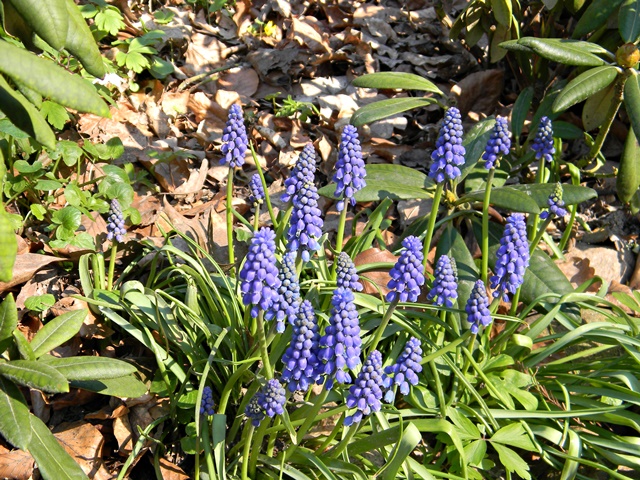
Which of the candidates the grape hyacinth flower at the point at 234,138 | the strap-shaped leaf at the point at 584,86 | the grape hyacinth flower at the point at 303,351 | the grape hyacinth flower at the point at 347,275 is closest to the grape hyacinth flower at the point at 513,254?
the grape hyacinth flower at the point at 347,275

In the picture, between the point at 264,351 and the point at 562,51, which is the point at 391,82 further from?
the point at 264,351

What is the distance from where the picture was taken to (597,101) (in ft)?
15.8

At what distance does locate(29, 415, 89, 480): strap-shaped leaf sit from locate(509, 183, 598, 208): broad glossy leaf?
2859mm

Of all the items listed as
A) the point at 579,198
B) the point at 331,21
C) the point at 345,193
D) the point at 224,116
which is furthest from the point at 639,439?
the point at 331,21

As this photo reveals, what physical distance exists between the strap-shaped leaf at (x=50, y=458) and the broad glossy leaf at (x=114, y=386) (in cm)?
31

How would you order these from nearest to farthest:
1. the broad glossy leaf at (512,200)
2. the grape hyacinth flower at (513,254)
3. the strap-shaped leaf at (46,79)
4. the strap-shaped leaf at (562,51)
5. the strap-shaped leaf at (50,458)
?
the strap-shaped leaf at (46,79)
the strap-shaped leaf at (50,458)
the grape hyacinth flower at (513,254)
the broad glossy leaf at (512,200)
the strap-shaped leaf at (562,51)

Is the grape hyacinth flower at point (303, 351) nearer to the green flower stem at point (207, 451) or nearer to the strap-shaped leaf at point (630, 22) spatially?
the green flower stem at point (207, 451)

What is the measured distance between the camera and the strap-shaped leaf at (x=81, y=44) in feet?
8.04

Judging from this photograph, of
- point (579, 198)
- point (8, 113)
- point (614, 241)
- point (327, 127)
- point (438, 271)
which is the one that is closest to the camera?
point (8, 113)

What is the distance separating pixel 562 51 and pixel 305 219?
237cm

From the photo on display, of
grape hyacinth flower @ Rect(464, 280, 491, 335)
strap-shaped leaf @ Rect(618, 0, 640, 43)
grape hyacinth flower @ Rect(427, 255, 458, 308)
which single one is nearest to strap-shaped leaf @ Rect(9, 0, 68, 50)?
grape hyacinth flower @ Rect(427, 255, 458, 308)

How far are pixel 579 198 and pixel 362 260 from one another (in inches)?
53.1

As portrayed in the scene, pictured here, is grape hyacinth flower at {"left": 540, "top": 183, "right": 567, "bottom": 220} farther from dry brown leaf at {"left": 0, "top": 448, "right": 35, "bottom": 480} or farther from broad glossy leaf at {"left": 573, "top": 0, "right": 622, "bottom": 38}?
dry brown leaf at {"left": 0, "top": 448, "right": 35, "bottom": 480}

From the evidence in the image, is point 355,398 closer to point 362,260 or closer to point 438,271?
point 438,271
